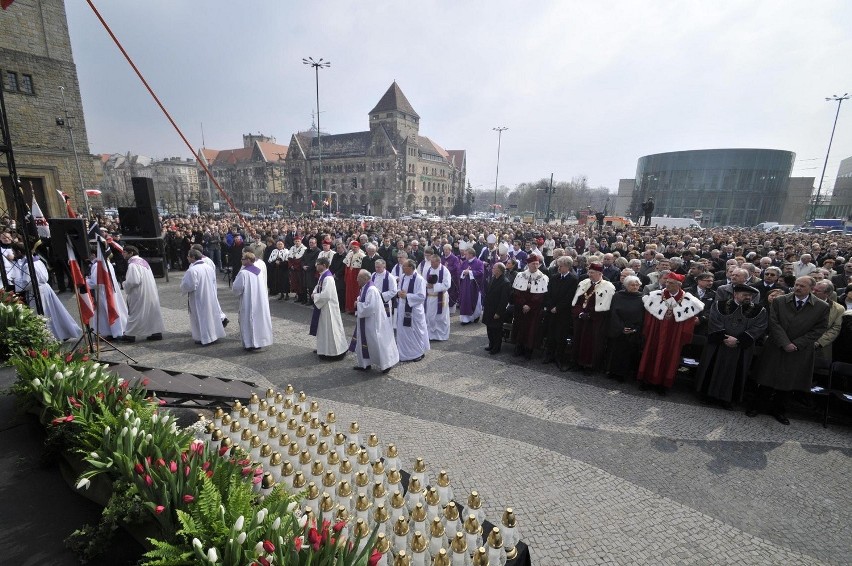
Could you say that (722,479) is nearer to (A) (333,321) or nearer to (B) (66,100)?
(A) (333,321)

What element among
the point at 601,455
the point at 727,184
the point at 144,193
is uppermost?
the point at 727,184

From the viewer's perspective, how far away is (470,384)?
22.5 ft

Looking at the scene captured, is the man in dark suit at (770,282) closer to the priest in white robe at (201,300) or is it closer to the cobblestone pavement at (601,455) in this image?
the cobblestone pavement at (601,455)

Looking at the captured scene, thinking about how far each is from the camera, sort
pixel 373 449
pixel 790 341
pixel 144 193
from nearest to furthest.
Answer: pixel 373 449 < pixel 790 341 < pixel 144 193

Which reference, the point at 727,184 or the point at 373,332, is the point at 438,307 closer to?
the point at 373,332

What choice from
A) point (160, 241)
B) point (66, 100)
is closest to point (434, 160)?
point (66, 100)

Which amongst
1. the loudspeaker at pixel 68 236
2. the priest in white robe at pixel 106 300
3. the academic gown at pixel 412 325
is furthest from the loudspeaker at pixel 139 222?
the academic gown at pixel 412 325

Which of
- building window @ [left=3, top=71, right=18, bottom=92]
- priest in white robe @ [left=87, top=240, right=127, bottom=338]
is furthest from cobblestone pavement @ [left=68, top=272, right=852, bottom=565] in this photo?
building window @ [left=3, top=71, right=18, bottom=92]

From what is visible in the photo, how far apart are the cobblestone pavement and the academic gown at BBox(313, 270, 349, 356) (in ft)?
1.02

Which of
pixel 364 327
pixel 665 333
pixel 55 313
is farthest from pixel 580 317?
pixel 55 313

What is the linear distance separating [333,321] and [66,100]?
28.6 meters

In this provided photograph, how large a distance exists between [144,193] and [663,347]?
16.7m

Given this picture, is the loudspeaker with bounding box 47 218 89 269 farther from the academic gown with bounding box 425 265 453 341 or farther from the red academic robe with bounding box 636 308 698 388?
the red academic robe with bounding box 636 308 698 388

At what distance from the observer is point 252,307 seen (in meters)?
8.12
